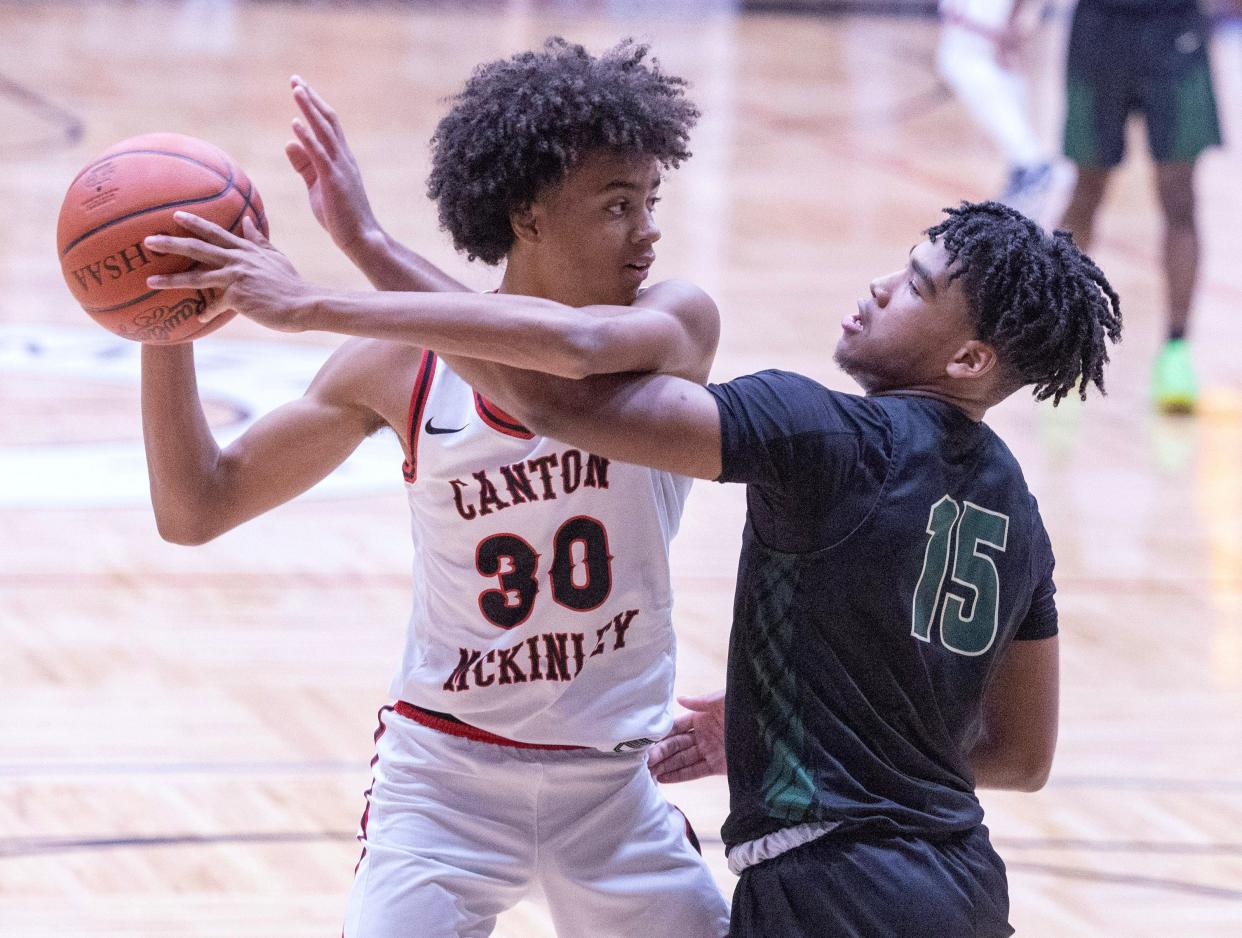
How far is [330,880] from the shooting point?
3.67m

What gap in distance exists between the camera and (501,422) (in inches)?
99.7

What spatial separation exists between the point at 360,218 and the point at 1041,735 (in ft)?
3.70

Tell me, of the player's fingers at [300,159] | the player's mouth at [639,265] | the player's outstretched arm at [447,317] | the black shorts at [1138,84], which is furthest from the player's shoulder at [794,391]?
the black shorts at [1138,84]

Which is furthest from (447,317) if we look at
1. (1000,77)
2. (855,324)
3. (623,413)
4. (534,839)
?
(1000,77)

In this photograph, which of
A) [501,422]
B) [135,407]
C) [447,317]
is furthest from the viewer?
[135,407]

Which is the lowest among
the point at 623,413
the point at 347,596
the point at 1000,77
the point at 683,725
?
the point at 347,596

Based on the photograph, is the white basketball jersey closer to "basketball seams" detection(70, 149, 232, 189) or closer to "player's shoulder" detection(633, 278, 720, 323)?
"player's shoulder" detection(633, 278, 720, 323)

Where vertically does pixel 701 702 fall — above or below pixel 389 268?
below

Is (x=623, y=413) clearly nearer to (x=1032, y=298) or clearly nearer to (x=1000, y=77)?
(x=1032, y=298)

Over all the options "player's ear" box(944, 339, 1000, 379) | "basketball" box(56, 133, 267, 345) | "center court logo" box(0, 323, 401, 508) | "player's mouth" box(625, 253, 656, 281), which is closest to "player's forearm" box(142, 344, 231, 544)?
"basketball" box(56, 133, 267, 345)

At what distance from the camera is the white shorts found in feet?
8.22

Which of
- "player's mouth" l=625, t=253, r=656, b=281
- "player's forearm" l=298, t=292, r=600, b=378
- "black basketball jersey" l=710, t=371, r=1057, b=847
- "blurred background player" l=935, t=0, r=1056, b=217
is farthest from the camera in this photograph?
"blurred background player" l=935, t=0, r=1056, b=217

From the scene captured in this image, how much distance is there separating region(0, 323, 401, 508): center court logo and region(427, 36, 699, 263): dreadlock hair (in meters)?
2.89

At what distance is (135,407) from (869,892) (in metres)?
4.91
